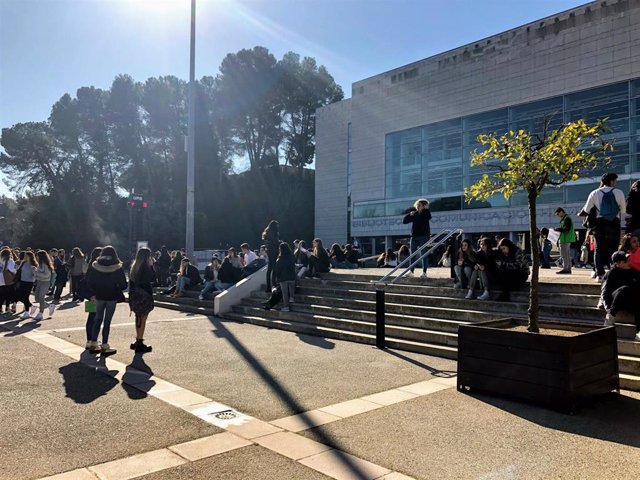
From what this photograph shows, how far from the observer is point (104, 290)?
7.76 metres

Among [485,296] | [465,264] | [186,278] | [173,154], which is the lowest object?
[186,278]

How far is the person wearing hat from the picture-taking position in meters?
6.39

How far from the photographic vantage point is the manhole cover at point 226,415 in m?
4.76

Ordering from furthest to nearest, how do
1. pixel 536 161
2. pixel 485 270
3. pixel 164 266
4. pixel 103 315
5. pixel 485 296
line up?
pixel 164 266, pixel 485 270, pixel 485 296, pixel 103 315, pixel 536 161

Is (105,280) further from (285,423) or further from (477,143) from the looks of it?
(477,143)

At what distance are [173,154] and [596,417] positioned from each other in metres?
43.8

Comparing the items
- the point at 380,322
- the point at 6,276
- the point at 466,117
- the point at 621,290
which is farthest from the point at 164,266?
the point at 466,117

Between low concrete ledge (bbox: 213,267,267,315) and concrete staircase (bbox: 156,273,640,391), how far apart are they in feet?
0.80

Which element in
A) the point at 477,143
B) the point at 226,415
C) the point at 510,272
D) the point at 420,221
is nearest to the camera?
the point at 226,415

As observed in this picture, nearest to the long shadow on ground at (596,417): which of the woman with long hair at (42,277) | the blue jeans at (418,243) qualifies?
the blue jeans at (418,243)

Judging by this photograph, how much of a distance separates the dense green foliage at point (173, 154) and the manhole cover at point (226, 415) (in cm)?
3710

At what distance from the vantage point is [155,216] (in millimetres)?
40969

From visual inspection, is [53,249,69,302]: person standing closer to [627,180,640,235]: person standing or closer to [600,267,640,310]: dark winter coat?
[600,267,640,310]: dark winter coat

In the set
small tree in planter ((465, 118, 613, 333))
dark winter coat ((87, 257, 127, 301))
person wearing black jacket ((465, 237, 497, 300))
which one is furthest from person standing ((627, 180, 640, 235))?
dark winter coat ((87, 257, 127, 301))
